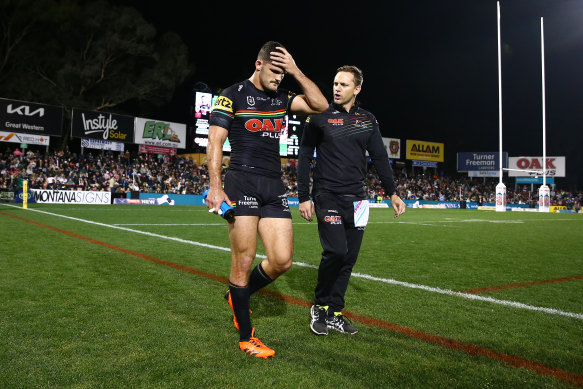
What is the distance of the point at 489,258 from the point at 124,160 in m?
35.4

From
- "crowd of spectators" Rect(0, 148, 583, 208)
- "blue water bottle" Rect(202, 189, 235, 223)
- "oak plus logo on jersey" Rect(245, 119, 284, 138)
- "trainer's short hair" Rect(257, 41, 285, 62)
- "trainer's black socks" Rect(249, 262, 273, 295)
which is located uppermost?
"crowd of spectators" Rect(0, 148, 583, 208)

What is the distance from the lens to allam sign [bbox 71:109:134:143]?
36188 millimetres

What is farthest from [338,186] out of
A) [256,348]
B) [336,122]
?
[256,348]

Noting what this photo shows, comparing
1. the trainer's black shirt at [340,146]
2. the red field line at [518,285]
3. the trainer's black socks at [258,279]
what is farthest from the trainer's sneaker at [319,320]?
the red field line at [518,285]

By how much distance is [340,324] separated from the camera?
3.71 metres

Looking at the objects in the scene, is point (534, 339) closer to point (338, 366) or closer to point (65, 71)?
point (338, 366)

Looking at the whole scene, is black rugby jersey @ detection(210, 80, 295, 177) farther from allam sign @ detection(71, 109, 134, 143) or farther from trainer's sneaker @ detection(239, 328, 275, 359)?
allam sign @ detection(71, 109, 134, 143)

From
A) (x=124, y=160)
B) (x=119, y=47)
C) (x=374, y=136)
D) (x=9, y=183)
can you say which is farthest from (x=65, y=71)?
(x=374, y=136)

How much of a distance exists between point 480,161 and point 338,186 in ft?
221

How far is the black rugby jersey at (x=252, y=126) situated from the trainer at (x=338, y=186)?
0.70 m

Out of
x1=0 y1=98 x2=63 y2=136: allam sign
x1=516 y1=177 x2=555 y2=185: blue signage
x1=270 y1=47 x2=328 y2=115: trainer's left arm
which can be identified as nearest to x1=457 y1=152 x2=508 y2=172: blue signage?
x1=516 y1=177 x2=555 y2=185: blue signage

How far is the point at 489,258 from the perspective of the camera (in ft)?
27.7

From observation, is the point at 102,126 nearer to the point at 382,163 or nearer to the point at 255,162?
the point at 382,163

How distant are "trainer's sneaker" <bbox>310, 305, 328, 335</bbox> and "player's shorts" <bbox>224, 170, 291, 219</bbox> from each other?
903mm
